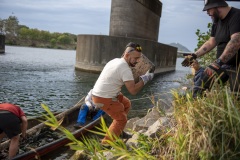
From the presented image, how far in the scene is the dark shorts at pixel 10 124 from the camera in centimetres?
500

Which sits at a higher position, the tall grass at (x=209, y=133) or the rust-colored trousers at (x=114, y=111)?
the tall grass at (x=209, y=133)

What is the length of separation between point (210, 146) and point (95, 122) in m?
6.49

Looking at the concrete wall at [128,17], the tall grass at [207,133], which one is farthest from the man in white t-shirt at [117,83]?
the concrete wall at [128,17]

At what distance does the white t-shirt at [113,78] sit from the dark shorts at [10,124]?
72.1 inches

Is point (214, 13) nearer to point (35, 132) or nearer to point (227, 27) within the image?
point (227, 27)

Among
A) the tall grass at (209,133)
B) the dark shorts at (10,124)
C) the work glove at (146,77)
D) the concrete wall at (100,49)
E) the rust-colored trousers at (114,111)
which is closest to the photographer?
the tall grass at (209,133)

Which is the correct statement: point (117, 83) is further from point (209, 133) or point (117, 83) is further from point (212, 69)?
point (209, 133)

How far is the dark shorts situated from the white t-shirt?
1.83m

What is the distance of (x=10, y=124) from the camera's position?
→ 507cm

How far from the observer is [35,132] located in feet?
24.8

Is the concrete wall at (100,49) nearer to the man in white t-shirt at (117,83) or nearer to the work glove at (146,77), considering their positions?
the work glove at (146,77)

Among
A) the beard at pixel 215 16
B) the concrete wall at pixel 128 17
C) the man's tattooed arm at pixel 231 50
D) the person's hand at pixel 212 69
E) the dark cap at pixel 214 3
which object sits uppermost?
the concrete wall at pixel 128 17

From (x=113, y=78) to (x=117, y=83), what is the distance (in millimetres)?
169

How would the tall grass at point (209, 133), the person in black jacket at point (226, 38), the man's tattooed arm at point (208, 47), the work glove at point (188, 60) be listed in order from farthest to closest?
the man's tattooed arm at point (208, 47) → the work glove at point (188, 60) → the person in black jacket at point (226, 38) → the tall grass at point (209, 133)
